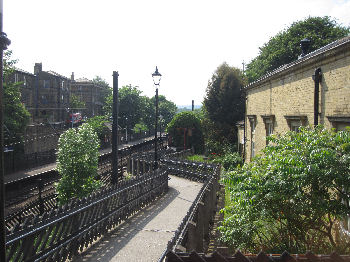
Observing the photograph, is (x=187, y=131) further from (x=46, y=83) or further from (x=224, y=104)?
(x=46, y=83)

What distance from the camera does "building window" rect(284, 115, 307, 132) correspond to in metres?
10.5

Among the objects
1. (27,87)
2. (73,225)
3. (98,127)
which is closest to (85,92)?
(27,87)

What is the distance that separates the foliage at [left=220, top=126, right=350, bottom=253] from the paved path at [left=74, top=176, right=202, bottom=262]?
2786 millimetres

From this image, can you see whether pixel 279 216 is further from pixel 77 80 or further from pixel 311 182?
pixel 77 80

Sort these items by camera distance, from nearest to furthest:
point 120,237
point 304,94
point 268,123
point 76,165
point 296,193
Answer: point 296,193
point 120,237
point 304,94
point 76,165
point 268,123

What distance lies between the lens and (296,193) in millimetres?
4895

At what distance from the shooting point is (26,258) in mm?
5871

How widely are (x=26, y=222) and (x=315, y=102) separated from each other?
26.6ft

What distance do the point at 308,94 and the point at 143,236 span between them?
6764 mm

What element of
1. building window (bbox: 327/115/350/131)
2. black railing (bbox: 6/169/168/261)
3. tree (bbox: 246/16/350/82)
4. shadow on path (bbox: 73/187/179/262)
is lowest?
shadow on path (bbox: 73/187/179/262)

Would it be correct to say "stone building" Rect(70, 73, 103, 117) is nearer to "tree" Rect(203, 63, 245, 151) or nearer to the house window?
"tree" Rect(203, 63, 245, 151)

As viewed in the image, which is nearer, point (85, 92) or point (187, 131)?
point (187, 131)

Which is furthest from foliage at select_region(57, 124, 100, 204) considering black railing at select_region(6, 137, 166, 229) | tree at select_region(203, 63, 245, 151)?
tree at select_region(203, 63, 245, 151)

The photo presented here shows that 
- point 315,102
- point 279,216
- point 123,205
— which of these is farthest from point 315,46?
point 279,216
